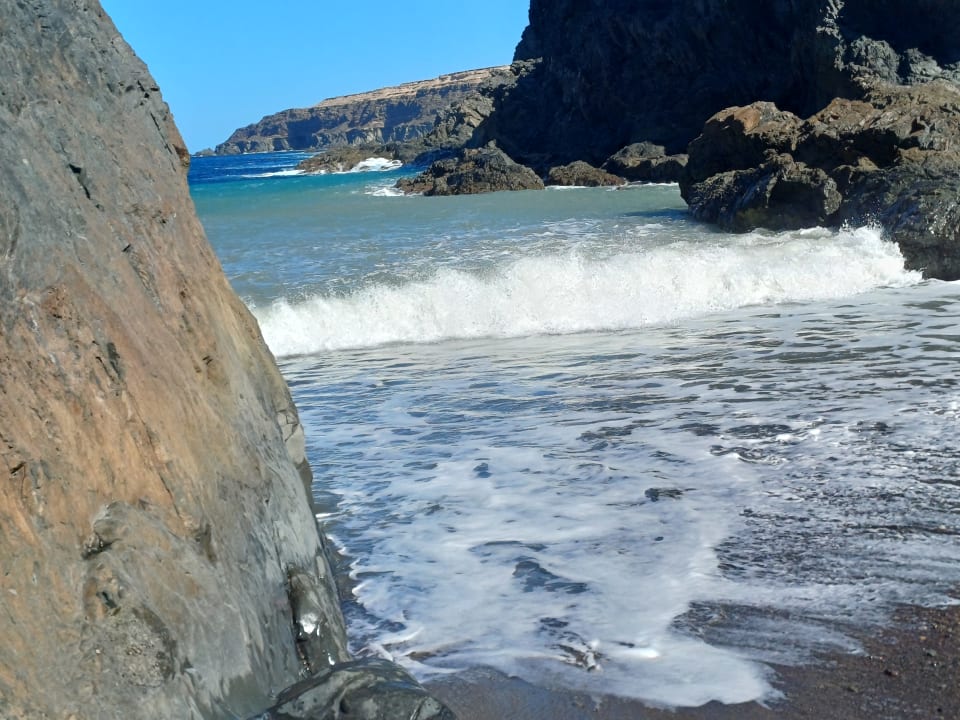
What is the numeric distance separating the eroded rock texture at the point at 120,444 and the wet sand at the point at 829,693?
0.43 metres

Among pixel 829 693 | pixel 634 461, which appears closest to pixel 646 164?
pixel 634 461

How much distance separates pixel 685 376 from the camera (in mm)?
6672

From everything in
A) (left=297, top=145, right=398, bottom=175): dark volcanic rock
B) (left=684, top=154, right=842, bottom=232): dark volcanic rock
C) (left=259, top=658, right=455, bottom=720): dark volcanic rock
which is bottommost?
(left=259, top=658, right=455, bottom=720): dark volcanic rock

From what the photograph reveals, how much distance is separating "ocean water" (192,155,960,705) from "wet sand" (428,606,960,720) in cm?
7

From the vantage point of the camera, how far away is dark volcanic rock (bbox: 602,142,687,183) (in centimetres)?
3397

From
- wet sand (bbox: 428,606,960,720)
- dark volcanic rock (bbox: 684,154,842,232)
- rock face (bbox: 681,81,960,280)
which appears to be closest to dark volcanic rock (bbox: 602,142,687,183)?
rock face (bbox: 681,81,960,280)

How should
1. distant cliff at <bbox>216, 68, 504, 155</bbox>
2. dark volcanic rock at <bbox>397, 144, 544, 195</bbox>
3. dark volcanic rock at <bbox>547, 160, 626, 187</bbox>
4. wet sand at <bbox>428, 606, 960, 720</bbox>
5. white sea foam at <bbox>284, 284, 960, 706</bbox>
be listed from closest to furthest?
1. wet sand at <bbox>428, 606, 960, 720</bbox>
2. white sea foam at <bbox>284, 284, 960, 706</bbox>
3. dark volcanic rock at <bbox>397, 144, 544, 195</bbox>
4. dark volcanic rock at <bbox>547, 160, 626, 187</bbox>
5. distant cliff at <bbox>216, 68, 504, 155</bbox>

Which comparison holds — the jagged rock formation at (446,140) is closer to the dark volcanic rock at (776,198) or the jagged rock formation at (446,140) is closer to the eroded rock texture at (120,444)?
the dark volcanic rock at (776,198)

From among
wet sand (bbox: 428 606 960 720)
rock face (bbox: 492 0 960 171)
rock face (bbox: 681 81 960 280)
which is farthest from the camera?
rock face (bbox: 492 0 960 171)

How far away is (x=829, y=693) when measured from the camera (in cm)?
267

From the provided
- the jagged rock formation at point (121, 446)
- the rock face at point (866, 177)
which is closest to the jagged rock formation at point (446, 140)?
the rock face at point (866, 177)

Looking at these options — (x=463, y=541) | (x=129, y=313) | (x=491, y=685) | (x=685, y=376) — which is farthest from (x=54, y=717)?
(x=685, y=376)

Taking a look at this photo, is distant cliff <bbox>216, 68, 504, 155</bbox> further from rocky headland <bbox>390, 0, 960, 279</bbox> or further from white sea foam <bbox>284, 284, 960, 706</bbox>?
white sea foam <bbox>284, 284, 960, 706</bbox>

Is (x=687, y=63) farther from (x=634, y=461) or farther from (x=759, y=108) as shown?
(x=634, y=461)
